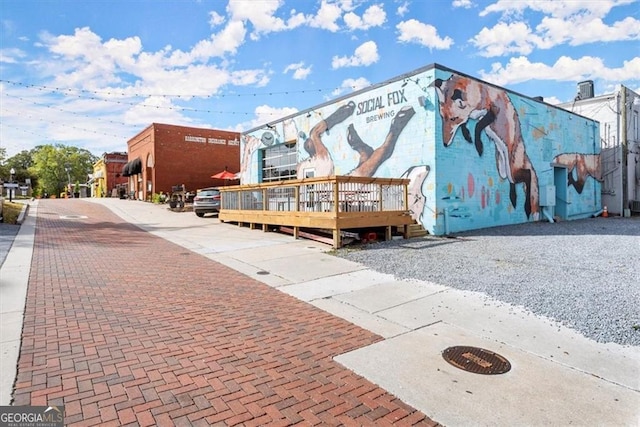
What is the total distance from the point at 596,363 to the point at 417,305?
6.82 feet

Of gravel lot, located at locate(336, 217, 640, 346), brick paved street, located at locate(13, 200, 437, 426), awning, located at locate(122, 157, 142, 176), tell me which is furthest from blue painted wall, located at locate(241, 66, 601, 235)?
awning, located at locate(122, 157, 142, 176)

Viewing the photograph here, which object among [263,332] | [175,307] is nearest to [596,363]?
[263,332]

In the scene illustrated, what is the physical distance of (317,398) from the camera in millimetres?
2816

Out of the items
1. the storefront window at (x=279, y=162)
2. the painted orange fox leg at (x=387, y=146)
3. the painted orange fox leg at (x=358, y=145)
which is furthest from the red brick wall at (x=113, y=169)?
the painted orange fox leg at (x=387, y=146)

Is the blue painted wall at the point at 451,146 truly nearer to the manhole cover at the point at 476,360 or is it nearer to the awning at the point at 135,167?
the manhole cover at the point at 476,360

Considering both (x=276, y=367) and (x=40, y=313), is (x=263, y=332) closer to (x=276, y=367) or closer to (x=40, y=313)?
(x=276, y=367)

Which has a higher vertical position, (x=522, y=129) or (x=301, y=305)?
(x=522, y=129)

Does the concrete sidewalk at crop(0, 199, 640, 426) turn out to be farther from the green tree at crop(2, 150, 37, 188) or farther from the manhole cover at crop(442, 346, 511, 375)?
the green tree at crop(2, 150, 37, 188)

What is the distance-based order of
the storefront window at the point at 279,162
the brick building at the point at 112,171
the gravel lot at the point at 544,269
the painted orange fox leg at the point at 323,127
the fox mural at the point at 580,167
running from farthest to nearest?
the brick building at the point at 112,171, the storefront window at the point at 279,162, the fox mural at the point at 580,167, the painted orange fox leg at the point at 323,127, the gravel lot at the point at 544,269

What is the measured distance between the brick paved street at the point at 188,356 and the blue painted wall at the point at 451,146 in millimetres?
7703

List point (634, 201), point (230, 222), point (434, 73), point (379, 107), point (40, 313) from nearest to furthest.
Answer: point (40, 313) → point (434, 73) → point (379, 107) → point (230, 222) → point (634, 201)

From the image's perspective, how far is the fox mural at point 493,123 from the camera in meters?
11.8

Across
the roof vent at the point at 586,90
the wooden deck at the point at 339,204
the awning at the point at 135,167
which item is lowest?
the wooden deck at the point at 339,204

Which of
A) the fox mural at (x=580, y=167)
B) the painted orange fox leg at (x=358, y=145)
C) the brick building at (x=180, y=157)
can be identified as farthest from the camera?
the brick building at (x=180, y=157)
